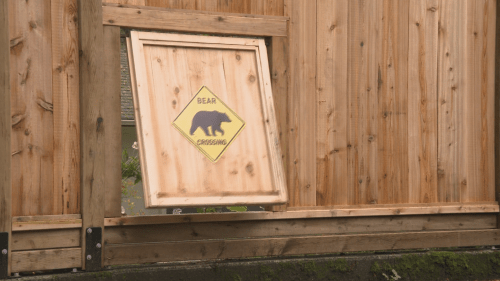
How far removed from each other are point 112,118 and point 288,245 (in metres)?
1.87

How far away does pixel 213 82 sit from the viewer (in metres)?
4.61

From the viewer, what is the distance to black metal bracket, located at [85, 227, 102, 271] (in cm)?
444

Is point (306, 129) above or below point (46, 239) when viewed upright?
above

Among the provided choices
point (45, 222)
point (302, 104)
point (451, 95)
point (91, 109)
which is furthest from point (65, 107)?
point (451, 95)

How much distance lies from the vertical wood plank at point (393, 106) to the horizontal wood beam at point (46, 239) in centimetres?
276

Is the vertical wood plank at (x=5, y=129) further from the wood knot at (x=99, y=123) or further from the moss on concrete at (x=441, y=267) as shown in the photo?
the moss on concrete at (x=441, y=267)

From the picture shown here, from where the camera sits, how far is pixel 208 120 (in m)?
4.53

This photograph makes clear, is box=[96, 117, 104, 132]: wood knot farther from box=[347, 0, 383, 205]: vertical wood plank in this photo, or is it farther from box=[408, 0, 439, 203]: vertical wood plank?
box=[408, 0, 439, 203]: vertical wood plank

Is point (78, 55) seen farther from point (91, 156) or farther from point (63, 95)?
point (91, 156)

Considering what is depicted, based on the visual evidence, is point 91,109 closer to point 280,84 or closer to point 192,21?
point 192,21

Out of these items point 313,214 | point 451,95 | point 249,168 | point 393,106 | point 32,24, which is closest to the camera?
point 32,24

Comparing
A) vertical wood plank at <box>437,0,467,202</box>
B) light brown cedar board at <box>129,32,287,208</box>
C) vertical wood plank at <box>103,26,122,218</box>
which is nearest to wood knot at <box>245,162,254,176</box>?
light brown cedar board at <box>129,32,287,208</box>

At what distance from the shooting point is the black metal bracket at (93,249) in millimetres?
4438

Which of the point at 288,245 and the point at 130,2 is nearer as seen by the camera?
the point at 130,2
